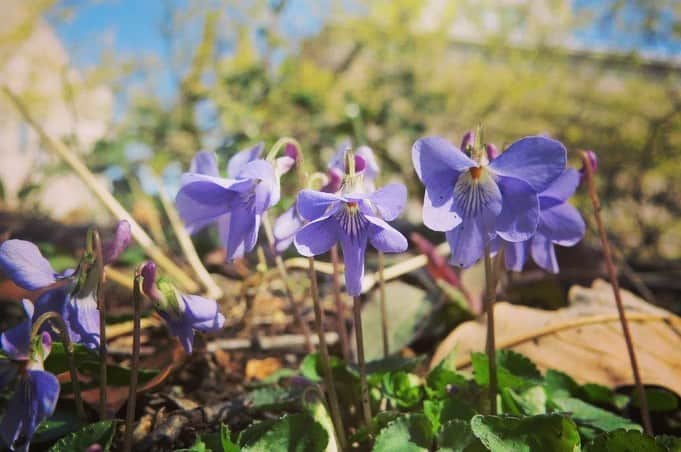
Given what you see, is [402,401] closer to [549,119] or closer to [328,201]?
[328,201]

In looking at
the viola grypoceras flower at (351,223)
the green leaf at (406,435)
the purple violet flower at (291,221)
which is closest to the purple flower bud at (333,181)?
the purple violet flower at (291,221)

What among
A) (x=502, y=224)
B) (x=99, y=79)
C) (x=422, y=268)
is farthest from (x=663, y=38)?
(x=99, y=79)

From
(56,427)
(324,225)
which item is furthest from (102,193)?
(324,225)

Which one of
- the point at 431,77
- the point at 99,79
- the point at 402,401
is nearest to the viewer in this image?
the point at 402,401

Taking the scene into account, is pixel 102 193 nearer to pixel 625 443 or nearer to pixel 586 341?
pixel 586 341

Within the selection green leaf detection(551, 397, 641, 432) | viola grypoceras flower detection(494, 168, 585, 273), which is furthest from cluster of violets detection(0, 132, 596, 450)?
green leaf detection(551, 397, 641, 432)

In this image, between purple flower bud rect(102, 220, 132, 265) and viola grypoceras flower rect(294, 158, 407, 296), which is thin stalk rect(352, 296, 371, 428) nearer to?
viola grypoceras flower rect(294, 158, 407, 296)

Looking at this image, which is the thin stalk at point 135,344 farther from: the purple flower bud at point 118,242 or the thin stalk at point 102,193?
the thin stalk at point 102,193
